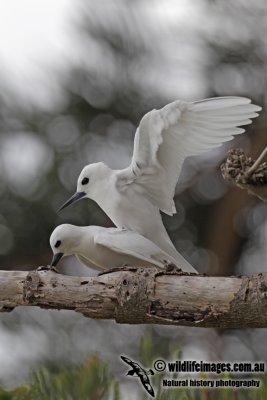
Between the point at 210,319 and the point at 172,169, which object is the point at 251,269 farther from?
the point at 210,319

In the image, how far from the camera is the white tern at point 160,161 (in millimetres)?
3680

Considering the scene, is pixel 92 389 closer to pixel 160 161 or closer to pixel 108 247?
pixel 108 247

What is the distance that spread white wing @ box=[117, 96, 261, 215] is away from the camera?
3658mm

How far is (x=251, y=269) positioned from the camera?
518cm

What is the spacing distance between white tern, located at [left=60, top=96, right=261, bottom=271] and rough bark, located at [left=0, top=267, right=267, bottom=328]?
20.3 inches

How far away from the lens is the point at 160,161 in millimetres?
3820

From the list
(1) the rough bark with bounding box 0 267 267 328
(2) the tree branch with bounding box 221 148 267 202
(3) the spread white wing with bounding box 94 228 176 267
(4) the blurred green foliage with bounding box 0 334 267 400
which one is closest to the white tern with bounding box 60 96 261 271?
(3) the spread white wing with bounding box 94 228 176 267

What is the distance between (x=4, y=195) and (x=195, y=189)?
93cm

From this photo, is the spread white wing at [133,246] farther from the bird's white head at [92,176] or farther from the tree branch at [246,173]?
the tree branch at [246,173]

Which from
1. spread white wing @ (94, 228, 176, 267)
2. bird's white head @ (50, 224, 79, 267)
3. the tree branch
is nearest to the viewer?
the tree branch

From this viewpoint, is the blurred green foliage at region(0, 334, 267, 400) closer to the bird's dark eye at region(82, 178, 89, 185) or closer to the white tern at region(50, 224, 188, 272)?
the white tern at region(50, 224, 188, 272)

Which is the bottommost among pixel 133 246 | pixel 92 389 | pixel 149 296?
pixel 92 389

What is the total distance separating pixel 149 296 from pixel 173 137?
0.77 m

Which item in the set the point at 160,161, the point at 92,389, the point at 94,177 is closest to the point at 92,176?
the point at 94,177
